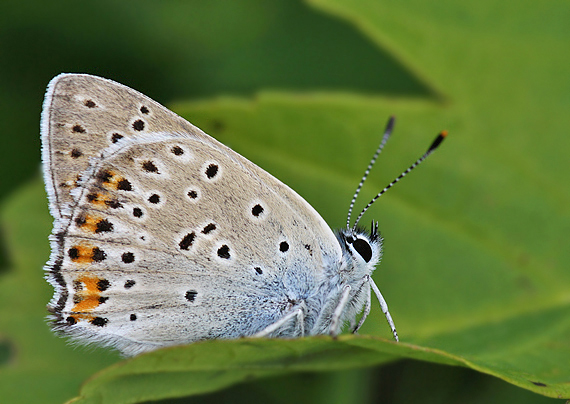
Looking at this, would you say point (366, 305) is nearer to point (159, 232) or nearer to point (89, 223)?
point (159, 232)

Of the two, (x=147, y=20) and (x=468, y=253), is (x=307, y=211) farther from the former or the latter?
(x=147, y=20)

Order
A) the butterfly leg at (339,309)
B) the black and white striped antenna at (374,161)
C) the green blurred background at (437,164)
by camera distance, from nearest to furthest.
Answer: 1. the butterfly leg at (339,309)
2. the black and white striped antenna at (374,161)
3. the green blurred background at (437,164)

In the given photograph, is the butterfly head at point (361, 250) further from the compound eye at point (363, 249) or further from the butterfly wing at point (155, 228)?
the butterfly wing at point (155, 228)

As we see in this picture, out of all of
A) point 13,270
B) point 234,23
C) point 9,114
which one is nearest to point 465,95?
point 234,23

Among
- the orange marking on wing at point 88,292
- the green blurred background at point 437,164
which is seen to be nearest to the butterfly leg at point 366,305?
the green blurred background at point 437,164

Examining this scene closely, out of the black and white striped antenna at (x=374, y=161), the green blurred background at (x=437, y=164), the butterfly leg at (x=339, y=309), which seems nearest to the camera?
the butterfly leg at (x=339, y=309)
